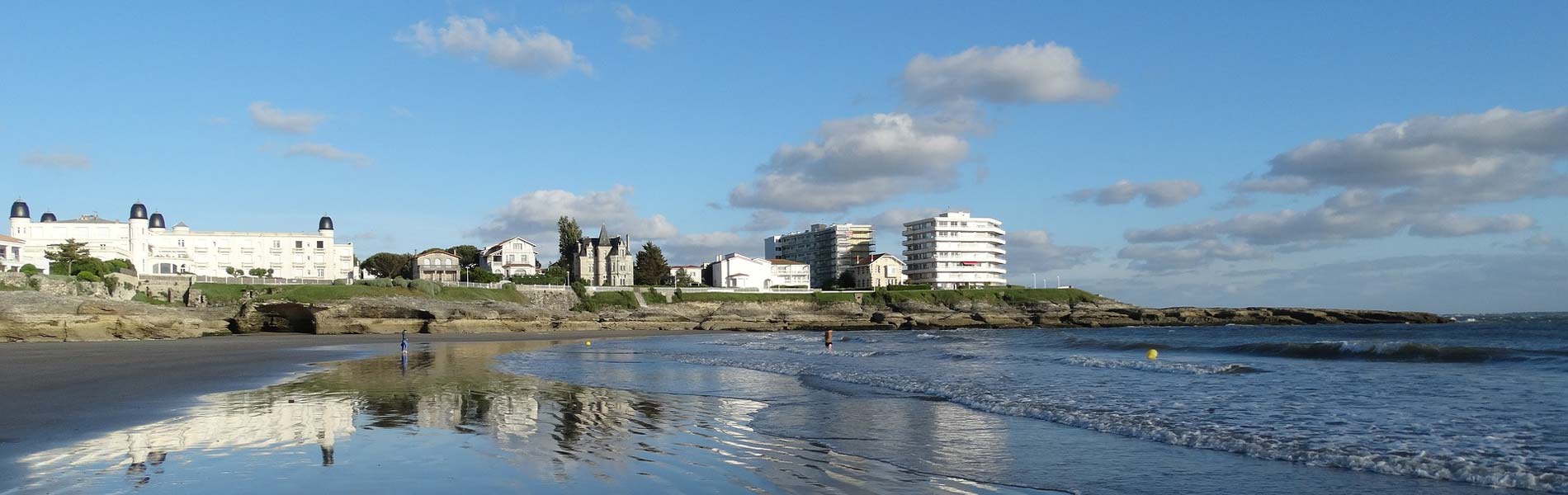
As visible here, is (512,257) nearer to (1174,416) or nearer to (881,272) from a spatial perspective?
(881,272)

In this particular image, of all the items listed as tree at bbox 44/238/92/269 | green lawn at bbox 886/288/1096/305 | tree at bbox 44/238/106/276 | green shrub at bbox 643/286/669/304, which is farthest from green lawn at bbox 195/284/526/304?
green lawn at bbox 886/288/1096/305

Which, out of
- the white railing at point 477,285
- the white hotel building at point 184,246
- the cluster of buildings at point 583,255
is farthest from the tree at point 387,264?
the white railing at point 477,285

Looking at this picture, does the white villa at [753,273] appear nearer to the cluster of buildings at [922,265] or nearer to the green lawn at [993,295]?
the cluster of buildings at [922,265]

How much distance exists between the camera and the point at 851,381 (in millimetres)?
23016

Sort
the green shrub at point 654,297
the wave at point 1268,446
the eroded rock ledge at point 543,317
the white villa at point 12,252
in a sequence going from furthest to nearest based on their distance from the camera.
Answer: the green shrub at point 654,297 → the white villa at point 12,252 → the eroded rock ledge at point 543,317 → the wave at point 1268,446

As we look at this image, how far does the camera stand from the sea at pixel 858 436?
9109 mm

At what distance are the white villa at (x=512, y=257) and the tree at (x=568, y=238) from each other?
4276 mm

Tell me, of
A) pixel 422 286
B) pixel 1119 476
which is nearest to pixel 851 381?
pixel 1119 476

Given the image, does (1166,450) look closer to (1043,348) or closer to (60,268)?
(1043,348)

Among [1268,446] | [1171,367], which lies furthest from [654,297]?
[1268,446]

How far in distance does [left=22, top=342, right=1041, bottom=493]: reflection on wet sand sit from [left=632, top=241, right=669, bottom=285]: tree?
105122mm

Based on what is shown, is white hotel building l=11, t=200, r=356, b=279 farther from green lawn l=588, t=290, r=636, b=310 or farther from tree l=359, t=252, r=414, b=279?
green lawn l=588, t=290, r=636, b=310

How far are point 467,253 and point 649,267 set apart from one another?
29.7 metres

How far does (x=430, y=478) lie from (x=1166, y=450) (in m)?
8.93
